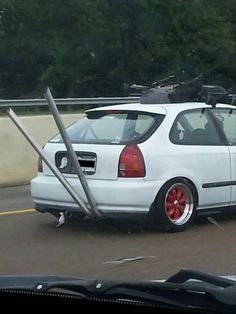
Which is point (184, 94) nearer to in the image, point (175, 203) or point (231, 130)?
point (231, 130)

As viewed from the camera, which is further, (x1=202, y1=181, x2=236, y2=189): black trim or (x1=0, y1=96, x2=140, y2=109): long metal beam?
(x1=0, y1=96, x2=140, y2=109): long metal beam

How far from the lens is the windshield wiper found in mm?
3740

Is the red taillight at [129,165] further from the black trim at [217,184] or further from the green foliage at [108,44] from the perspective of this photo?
the green foliage at [108,44]

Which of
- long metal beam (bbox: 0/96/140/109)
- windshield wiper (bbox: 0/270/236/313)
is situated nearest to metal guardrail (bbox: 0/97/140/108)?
long metal beam (bbox: 0/96/140/109)

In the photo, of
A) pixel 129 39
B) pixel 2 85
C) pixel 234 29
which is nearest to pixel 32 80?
pixel 2 85

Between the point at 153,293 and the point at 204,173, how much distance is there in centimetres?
634

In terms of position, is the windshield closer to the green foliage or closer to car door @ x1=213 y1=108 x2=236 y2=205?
car door @ x1=213 y1=108 x2=236 y2=205

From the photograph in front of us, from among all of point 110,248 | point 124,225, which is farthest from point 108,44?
point 110,248

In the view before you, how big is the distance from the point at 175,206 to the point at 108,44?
2575 centimetres

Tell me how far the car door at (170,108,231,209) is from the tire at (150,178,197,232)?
0.13 meters

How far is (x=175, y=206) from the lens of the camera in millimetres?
10047

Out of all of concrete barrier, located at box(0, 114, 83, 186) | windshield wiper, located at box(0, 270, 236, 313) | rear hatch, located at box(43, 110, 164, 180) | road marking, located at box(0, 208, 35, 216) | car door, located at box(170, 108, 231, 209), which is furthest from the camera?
concrete barrier, located at box(0, 114, 83, 186)

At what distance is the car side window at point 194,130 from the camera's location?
1019cm

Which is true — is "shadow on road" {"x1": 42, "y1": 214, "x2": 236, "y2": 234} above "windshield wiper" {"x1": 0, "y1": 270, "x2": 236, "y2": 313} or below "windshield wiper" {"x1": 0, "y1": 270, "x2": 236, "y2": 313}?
below
